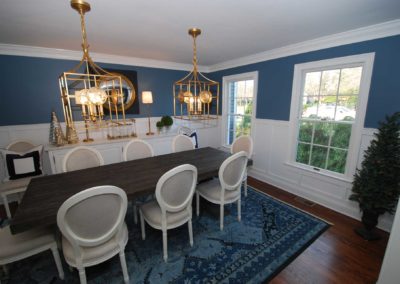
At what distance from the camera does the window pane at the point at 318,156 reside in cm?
288

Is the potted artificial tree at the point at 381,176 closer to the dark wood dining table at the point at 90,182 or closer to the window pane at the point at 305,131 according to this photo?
the window pane at the point at 305,131

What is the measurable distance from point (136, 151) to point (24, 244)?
1.53 m

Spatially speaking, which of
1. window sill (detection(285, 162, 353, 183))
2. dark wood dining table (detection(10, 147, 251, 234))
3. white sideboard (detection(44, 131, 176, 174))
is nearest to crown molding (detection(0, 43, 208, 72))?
A: white sideboard (detection(44, 131, 176, 174))

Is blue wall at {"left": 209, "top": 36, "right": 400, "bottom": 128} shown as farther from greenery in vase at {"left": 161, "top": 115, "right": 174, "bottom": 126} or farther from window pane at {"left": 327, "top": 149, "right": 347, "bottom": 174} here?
greenery in vase at {"left": 161, "top": 115, "right": 174, "bottom": 126}

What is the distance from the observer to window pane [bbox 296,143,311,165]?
3067 mm

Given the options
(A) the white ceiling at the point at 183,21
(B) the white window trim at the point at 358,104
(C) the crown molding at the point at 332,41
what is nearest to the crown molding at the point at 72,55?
(A) the white ceiling at the point at 183,21

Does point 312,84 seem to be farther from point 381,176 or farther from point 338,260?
point 338,260

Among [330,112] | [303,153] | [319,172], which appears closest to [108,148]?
[303,153]

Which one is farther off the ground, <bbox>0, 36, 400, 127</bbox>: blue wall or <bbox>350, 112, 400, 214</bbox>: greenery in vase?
<bbox>0, 36, 400, 127</bbox>: blue wall

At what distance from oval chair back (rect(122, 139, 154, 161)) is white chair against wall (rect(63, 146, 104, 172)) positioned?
0.38 m

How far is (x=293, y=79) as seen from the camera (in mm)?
3002

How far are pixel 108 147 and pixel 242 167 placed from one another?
8.10ft

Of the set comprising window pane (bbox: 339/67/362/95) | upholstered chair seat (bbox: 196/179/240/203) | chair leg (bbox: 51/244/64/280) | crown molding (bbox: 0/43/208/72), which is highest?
crown molding (bbox: 0/43/208/72)

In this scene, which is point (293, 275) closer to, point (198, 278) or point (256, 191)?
point (198, 278)
